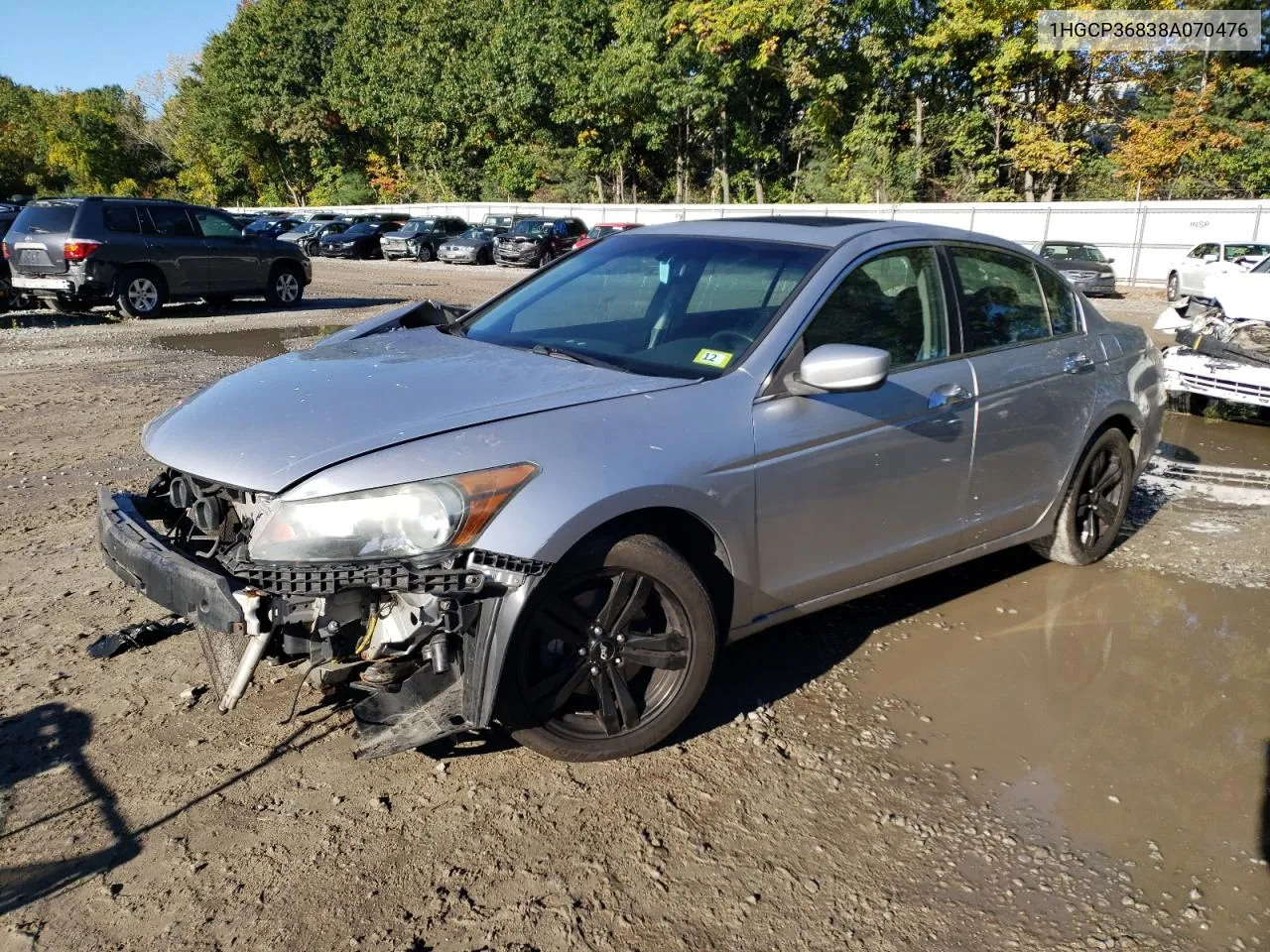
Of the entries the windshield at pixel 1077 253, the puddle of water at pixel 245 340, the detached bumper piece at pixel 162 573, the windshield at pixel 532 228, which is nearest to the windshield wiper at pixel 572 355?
the detached bumper piece at pixel 162 573

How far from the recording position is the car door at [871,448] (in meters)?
3.65

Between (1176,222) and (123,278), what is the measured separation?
2924 cm

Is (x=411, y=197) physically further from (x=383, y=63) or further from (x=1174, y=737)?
(x=1174, y=737)

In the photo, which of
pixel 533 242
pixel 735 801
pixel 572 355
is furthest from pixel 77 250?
pixel 533 242

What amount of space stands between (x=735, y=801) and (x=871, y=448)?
1400 millimetres

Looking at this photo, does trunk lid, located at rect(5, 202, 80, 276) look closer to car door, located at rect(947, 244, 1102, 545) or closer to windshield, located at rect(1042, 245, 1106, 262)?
car door, located at rect(947, 244, 1102, 545)

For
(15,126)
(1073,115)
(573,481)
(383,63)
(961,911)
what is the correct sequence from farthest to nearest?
(15,126)
(383,63)
(1073,115)
(573,481)
(961,911)

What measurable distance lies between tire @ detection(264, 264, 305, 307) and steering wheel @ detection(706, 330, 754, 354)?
1486 cm

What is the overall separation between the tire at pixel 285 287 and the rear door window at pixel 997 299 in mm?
14592

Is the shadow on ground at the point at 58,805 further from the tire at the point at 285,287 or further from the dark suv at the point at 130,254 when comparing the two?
the tire at the point at 285,287

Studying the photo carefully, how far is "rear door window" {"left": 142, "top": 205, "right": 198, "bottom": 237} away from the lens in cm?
1526

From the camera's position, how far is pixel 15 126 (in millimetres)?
75062

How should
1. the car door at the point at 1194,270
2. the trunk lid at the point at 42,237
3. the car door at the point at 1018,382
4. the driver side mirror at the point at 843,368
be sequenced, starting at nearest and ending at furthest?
the driver side mirror at the point at 843,368 → the car door at the point at 1018,382 → the trunk lid at the point at 42,237 → the car door at the point at 1194,270

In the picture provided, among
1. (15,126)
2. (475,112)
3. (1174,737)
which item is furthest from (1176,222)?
(15,126)
